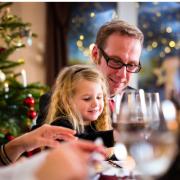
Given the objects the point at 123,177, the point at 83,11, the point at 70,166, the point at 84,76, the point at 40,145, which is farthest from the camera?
the point at 83,11

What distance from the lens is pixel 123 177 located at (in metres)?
0.68

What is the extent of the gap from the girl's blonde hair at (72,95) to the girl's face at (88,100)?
0.02 meters

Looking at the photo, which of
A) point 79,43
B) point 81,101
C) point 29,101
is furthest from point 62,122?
point 79,43

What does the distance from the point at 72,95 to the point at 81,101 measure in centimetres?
5

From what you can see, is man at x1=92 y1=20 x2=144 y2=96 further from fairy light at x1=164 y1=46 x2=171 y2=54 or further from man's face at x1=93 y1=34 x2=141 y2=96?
fairy light at x1=164 y1=46 x2=171 y2=54

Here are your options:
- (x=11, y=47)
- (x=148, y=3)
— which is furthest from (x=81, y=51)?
(x=11, y=47)

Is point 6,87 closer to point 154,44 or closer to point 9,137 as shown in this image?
point 9,137

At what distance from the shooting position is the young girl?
135 centimetres

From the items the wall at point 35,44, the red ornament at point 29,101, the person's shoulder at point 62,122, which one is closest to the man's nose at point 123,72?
the person's shoulder at point 62,122

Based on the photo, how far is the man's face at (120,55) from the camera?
1596 mm

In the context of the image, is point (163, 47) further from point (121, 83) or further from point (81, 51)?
point (121, 83)

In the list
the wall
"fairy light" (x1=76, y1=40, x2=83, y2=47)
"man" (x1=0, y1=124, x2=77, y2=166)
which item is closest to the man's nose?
"man" (x1=0, y1=124, x2=77, y2=166)

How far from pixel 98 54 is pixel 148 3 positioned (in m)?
2.22

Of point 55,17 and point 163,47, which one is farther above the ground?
point 55,17
